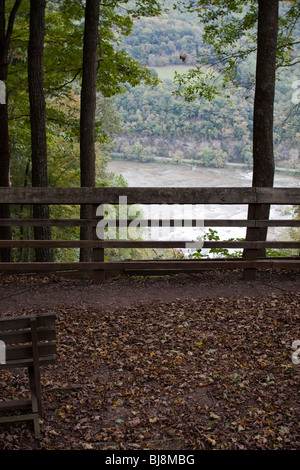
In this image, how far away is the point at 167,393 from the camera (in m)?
4.45

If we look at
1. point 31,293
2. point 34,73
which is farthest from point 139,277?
point 34,73

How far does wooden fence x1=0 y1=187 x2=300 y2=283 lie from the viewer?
22.4ft

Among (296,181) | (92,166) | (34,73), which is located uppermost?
(34,73)

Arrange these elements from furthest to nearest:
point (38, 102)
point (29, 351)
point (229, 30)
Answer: point (229, 30) < point (38, 102) < point (29, 351)

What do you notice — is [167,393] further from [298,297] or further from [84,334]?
[298,297]

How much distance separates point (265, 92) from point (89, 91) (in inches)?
165

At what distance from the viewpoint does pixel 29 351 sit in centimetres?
389

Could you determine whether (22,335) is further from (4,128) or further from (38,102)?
(4,128)

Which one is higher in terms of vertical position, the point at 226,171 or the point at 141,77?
the point at 141,77

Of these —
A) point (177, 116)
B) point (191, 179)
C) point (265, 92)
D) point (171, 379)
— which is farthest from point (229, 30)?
point (191, 179)

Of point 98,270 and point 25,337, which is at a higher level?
point 25,337

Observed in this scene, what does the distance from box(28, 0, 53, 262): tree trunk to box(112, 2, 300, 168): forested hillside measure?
34.2 meters

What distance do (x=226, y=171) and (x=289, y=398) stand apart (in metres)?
51.7

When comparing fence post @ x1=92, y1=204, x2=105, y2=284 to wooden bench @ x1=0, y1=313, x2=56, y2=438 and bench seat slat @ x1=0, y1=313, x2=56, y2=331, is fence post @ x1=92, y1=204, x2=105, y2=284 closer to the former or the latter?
wooden bench @ x1=0, y1=313, x2=56, y2=438
